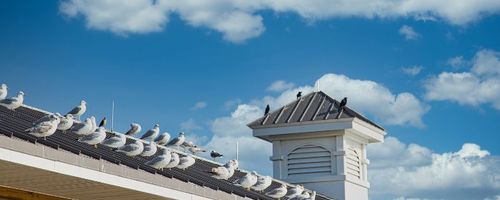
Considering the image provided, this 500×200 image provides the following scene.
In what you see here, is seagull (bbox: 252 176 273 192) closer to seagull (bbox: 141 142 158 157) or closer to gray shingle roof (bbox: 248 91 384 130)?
seagull (bbox: 141 142 158 157)

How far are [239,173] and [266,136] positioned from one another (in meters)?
5.83

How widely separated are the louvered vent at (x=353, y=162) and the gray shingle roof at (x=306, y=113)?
46.3 inches

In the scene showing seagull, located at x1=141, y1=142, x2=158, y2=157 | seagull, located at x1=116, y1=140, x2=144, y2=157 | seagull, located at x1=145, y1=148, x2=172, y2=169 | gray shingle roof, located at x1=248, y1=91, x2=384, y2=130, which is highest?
gray shingle roof, located at x1=248, y1=91, x2=384, y2=130

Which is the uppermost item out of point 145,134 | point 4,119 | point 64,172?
point 145,134

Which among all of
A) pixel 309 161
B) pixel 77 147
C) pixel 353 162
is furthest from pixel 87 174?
pixel 353 162

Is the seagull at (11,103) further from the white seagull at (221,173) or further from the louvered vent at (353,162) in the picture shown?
the louvered vent at (353,162)

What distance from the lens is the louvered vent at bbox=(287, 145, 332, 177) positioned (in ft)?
114

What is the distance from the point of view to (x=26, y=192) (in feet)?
55.6

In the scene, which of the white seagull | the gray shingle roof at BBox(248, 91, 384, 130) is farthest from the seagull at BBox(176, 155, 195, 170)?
the gray shingle roof at BBox(248, 91, 384, 130)

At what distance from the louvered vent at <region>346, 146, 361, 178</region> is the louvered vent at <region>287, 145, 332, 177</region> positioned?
0.81 m

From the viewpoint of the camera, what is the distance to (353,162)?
35531 millimetres

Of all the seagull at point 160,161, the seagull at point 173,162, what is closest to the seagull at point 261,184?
the seagull at point 173,162

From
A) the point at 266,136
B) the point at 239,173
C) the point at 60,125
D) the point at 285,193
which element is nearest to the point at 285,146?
the point at 266,136

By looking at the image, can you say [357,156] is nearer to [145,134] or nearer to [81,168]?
[145,134]
